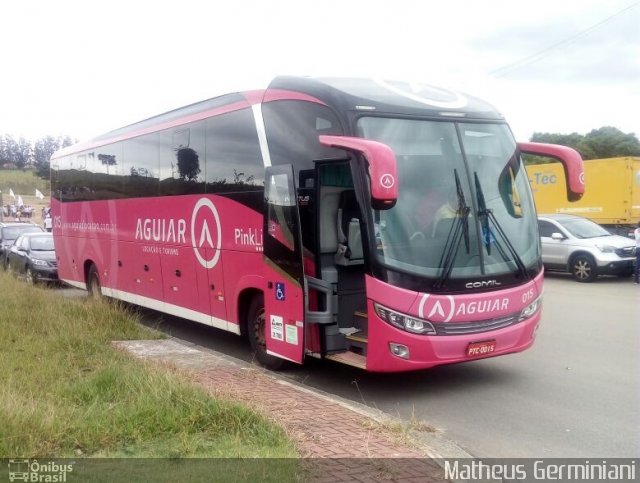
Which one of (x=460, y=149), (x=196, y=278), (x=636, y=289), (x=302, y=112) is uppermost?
(x=302, y=112)

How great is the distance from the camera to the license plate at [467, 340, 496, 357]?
7.28 m

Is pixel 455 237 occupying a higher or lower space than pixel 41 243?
higher

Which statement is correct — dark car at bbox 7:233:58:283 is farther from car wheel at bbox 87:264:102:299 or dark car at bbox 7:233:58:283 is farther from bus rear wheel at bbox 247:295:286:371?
bus rear wheel at bbox 247:295:286:371

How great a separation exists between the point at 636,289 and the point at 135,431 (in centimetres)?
1468

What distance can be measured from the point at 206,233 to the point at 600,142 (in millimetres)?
49800

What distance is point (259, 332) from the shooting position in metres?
9.08

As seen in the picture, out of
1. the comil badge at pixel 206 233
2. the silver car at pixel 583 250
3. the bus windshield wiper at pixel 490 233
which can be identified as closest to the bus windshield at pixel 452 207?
the bus windshield wiper at pixel 490 233

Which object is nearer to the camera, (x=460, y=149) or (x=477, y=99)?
(x=460, y=149)

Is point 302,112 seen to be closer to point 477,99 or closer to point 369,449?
point 477,99

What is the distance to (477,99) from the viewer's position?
8477mm

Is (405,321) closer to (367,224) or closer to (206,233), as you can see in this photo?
(367,224)

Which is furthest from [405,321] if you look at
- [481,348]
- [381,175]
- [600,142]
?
[600,142]

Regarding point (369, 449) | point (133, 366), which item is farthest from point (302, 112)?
point (369, 449)

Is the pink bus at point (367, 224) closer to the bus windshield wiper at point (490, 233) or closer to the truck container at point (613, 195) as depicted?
the bus windshield wiper at point (490, 233)
